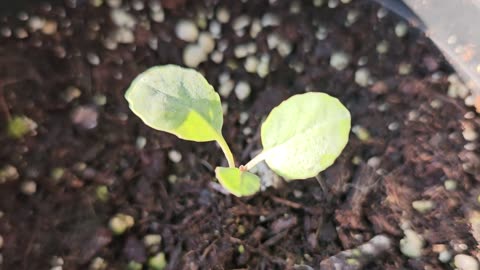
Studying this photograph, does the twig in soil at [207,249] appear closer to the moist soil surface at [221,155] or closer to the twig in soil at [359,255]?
the moist soil surface at [221,155]

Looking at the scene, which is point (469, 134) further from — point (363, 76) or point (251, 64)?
point (251, 64)

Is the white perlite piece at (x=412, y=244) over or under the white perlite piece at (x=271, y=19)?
under

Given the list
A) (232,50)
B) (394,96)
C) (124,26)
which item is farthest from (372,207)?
(124,26)

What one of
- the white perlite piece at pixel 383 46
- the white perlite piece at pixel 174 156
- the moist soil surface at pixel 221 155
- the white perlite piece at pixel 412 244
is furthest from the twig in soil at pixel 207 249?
the white perlite piece at pixel 383 46

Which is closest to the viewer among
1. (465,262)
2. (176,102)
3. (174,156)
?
(176,102)

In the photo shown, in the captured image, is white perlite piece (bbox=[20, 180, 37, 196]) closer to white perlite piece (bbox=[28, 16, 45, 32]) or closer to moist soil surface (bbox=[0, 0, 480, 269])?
moist soil surface (bbox=[0, 0, 480, 269])

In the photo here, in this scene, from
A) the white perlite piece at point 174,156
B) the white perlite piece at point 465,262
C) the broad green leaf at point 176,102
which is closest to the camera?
the broad green leaf at point 176,102

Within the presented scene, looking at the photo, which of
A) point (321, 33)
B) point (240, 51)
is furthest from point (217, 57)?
point (321, 33)

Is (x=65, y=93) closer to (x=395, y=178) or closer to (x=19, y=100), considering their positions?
(x=19, y=100)
